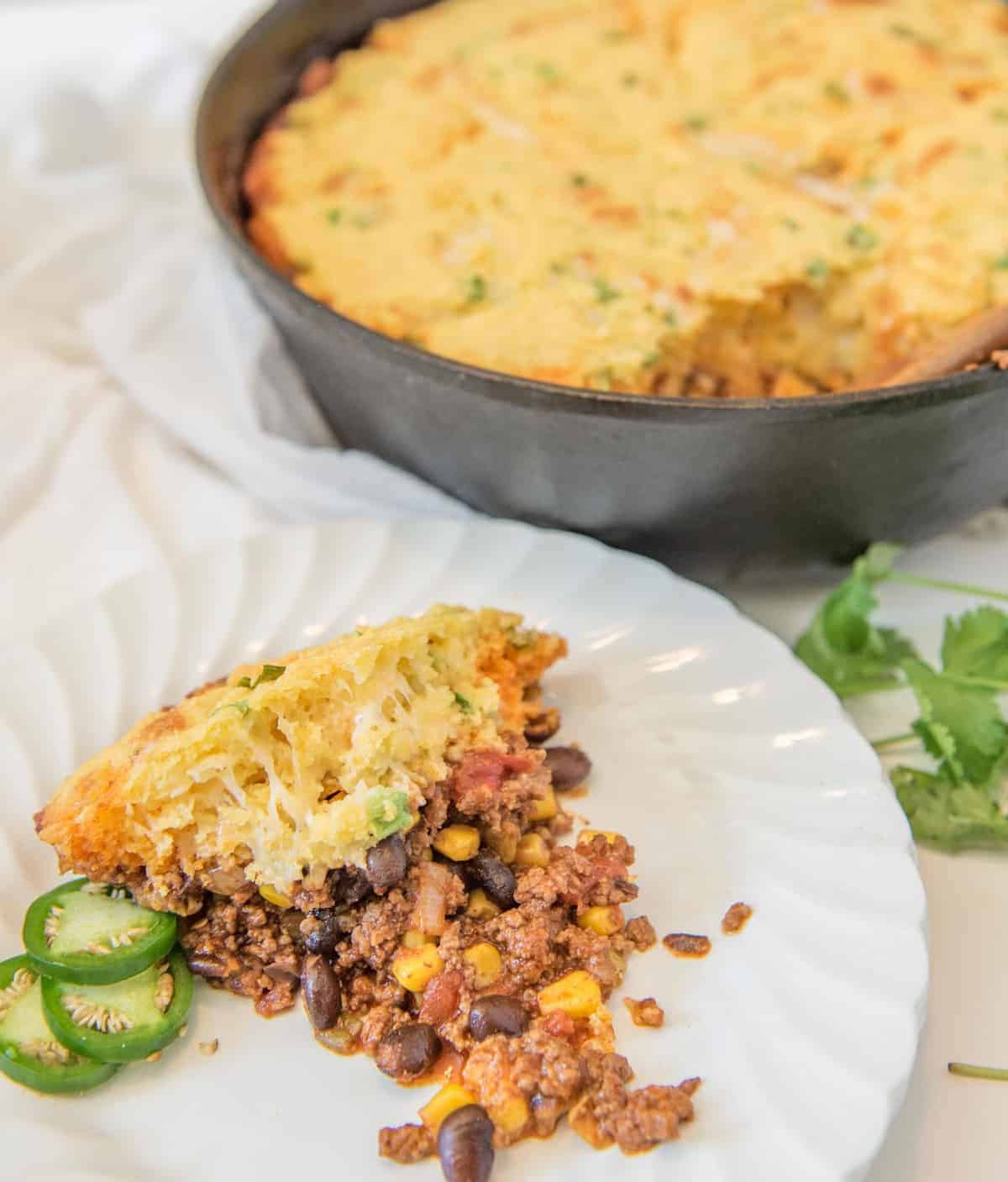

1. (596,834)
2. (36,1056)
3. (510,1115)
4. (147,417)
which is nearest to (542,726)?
(596,834)

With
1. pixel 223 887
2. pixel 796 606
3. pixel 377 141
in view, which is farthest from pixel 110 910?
pixel 377 141

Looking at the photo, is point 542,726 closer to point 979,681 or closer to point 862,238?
point 979,681

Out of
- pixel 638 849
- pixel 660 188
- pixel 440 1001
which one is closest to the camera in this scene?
pixel 440 1001

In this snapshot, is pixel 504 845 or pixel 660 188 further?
pixel 660 188

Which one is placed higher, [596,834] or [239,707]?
[239,707]

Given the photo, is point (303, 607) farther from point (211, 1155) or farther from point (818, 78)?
point (818, 78)

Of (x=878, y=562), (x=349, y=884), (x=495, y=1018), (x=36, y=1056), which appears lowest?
(x=878, y=562)

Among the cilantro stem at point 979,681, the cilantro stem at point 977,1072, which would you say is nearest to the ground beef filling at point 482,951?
the cilantro stem at point 977,1072

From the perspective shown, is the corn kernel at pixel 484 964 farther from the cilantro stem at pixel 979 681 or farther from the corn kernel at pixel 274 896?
the cilantro stem at pixel 979 681
